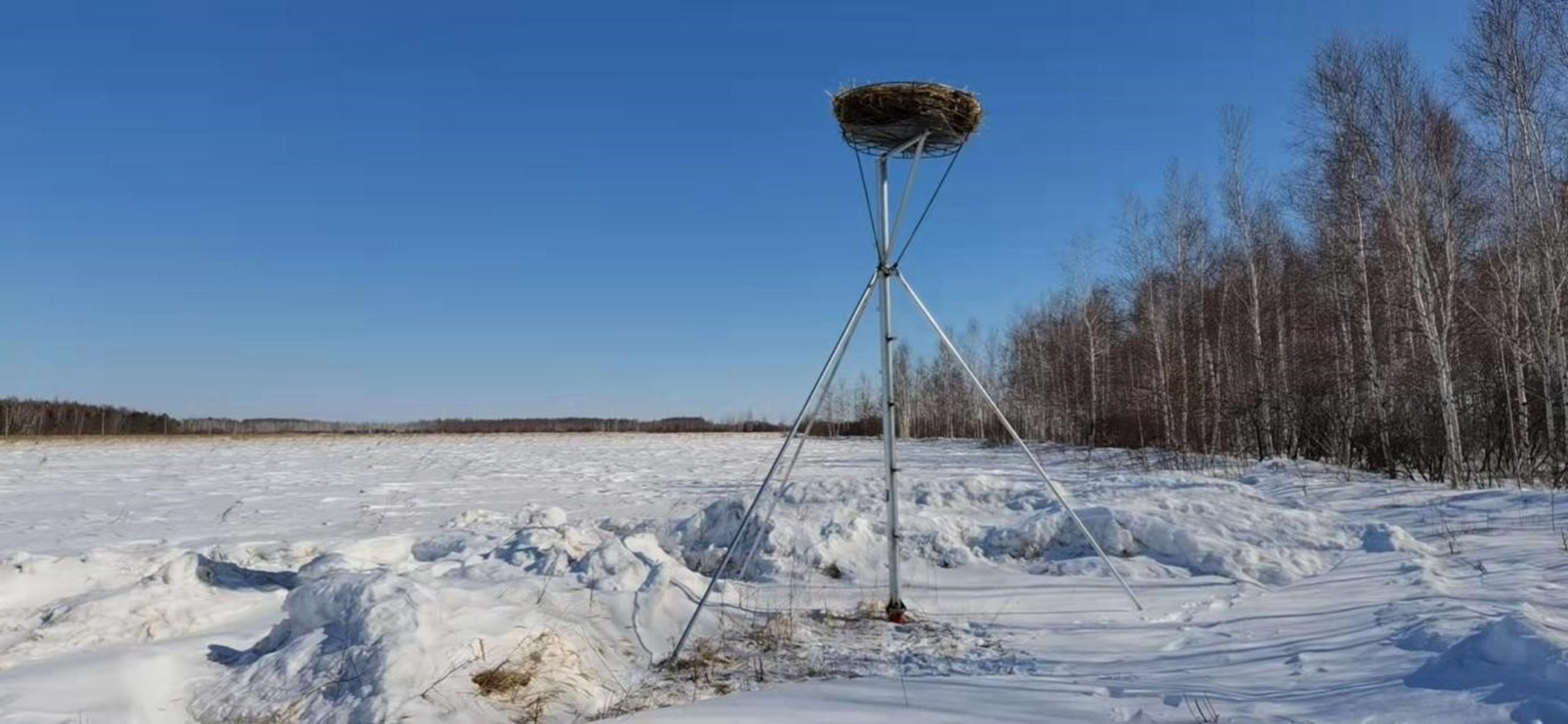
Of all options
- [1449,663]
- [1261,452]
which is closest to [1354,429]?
[1261,452]

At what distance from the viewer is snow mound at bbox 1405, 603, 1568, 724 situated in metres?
2.62

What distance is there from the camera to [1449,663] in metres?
3.17

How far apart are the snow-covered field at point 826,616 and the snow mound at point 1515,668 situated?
0.01 m

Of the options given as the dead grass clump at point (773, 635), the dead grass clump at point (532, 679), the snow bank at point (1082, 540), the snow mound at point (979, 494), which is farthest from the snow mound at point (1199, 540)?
the dead grass clump at point (532, 679)

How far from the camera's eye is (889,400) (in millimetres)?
4961

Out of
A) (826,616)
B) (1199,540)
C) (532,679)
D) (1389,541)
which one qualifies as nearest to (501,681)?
(532,679)

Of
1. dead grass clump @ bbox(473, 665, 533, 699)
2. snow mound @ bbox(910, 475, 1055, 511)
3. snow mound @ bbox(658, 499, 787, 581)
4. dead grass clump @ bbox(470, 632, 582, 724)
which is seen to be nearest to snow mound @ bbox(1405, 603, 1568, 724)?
dead grass clump @ bbox(470, 632, 582, 724)

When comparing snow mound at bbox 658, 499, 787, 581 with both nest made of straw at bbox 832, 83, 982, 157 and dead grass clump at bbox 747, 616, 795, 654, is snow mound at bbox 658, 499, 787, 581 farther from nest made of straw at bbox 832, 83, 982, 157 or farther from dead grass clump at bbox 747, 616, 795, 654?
nest made of straw at bbox 832, 83, 982, 157

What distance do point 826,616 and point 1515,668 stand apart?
132 inches

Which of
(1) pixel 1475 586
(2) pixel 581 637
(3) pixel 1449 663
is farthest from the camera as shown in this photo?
(1) pixel 1475 586

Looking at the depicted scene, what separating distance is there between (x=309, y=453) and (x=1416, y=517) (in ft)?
110

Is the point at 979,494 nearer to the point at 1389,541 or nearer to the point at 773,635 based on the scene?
the point at 1389,541

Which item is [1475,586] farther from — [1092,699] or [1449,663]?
[1092,699]

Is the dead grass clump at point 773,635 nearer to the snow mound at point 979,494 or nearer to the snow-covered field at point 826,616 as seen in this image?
the snow-covered field at point 826,616
